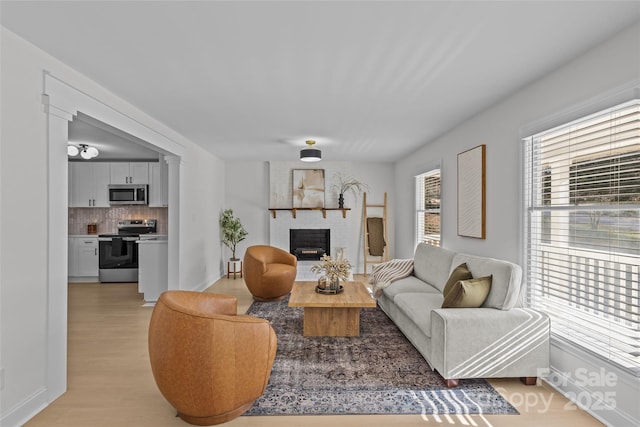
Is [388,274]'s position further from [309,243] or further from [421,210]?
[309,243]

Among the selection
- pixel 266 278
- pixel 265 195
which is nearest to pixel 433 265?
pixel 266 278

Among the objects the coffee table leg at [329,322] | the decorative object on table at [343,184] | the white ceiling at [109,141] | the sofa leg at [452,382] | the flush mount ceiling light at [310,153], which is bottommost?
the sofa leg at [452,382]

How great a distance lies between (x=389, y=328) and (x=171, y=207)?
3.33 m

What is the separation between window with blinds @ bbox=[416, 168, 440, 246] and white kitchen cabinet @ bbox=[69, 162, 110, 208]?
5.95m

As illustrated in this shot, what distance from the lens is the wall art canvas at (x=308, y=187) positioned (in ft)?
24.3

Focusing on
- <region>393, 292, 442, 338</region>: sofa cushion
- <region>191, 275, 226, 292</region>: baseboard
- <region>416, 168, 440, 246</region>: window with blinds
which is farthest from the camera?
<region>191, 275, 226, 292</region>: baseboard

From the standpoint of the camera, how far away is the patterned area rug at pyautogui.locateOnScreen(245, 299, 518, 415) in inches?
95.2

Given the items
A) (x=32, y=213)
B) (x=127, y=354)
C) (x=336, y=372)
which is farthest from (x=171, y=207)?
(x=336, y=372)

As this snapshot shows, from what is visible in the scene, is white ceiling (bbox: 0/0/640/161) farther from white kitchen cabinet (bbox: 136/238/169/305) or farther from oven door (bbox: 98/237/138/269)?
oven door (bbox: 98/237/138/269)

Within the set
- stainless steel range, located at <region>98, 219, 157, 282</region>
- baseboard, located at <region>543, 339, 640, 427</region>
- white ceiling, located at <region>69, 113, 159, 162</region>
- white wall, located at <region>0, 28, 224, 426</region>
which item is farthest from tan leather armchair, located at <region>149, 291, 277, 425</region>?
stainless steel range, located at <region>98, 219, 157, 282</region>

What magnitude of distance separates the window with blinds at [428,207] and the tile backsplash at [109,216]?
5.01 meters

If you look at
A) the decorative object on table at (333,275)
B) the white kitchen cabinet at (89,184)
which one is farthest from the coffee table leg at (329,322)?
the white kitchen cabinet at (89,184)

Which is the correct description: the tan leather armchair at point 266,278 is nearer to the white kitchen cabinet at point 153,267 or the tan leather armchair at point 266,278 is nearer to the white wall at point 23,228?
the white kitchen cabinet at point 153,267

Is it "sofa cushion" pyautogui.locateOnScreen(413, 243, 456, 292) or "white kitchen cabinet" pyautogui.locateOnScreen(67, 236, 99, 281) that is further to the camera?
"white kitchen cabinet" pyautogui.locateOnScreen(67, 236, 99, 281)
